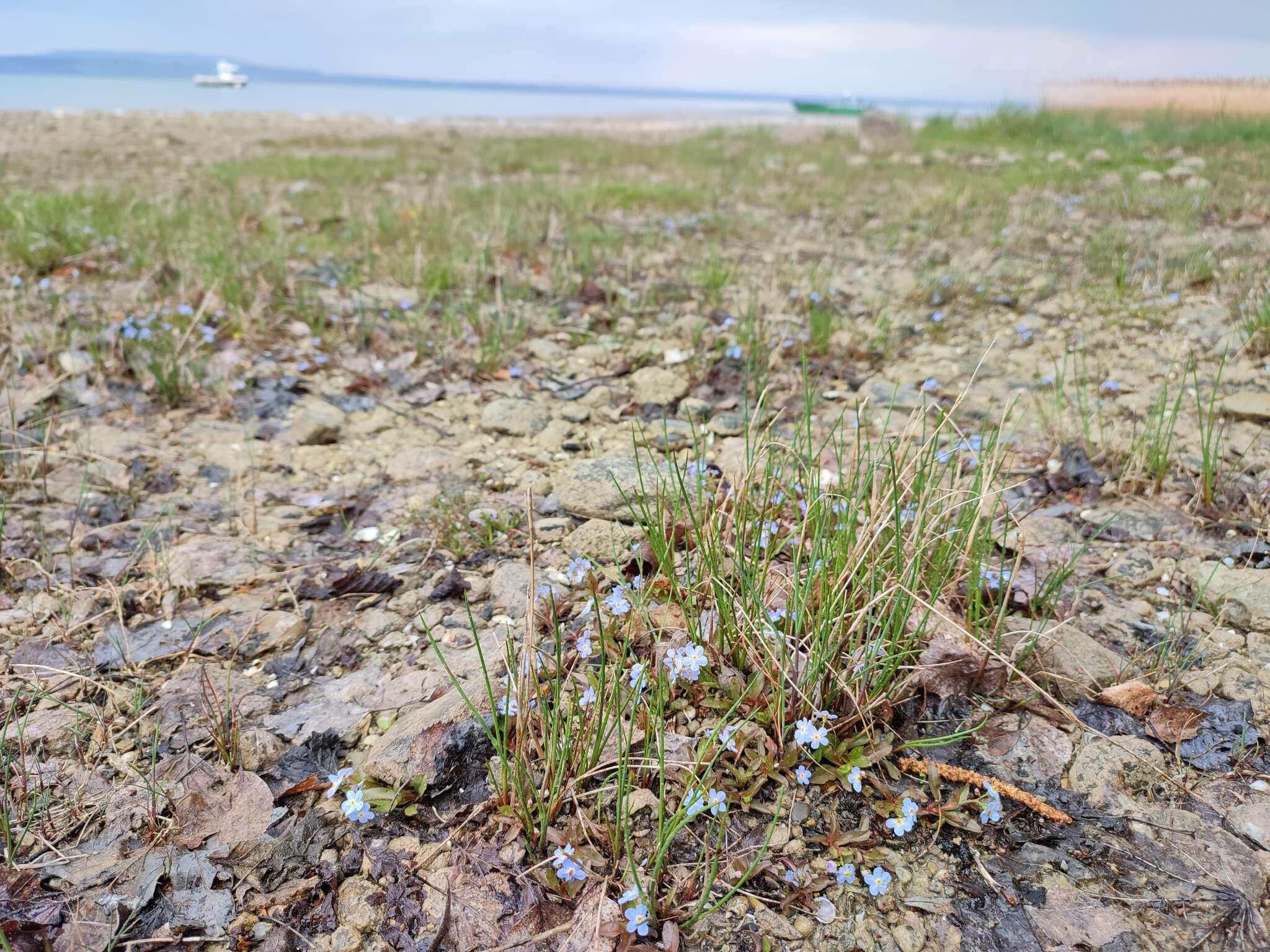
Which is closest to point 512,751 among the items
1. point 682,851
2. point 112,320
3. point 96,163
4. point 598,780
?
point 598,780

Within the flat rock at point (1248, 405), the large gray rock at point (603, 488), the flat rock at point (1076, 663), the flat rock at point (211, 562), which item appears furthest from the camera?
the flat rock at point (1248, 405)

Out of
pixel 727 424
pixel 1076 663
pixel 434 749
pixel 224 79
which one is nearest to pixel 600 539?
pixel 434 749

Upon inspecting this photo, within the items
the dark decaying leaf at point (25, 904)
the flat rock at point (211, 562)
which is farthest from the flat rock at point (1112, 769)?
the flat rock at point (211, 562)

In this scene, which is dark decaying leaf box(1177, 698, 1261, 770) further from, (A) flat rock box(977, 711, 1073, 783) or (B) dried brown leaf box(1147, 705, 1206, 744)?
(A) flat rock box(977, 711, 1073, 783)

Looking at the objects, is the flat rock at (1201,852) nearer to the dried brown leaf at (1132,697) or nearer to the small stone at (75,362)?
the dried brown leaf at (1132,697)

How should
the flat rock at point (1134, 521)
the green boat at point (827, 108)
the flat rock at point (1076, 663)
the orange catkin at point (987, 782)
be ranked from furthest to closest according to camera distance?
the green boat at point (827, 108)
the flat rock at point (1134, 521)
the flat rock at point (1076, 663)
the orange catkin at point (987, 782)

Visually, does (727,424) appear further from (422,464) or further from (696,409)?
(422,464)
